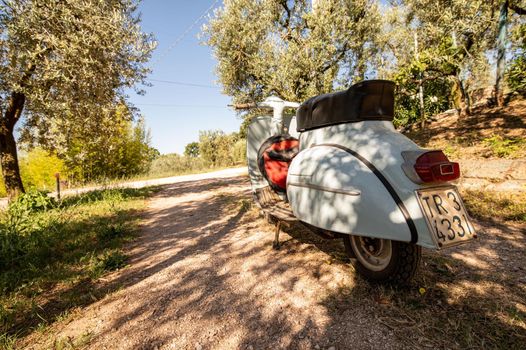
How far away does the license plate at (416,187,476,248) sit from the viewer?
5.65 feet

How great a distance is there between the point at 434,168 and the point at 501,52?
29.7 feet

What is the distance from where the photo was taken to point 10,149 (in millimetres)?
6723

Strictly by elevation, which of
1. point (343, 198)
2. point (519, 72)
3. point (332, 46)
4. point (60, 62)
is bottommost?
point (343, 198)

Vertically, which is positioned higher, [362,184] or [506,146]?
[506,146]

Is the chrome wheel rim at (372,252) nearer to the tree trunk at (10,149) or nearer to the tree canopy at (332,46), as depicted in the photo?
the tree canopy at (332,46)

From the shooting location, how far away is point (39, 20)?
17.7ft

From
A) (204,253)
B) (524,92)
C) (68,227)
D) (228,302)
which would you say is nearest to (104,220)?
(68,227)

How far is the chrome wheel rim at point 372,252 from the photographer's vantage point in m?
2.23

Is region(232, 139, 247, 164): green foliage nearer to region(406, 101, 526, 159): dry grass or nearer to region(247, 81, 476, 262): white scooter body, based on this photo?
region(406, 101, 526, 159): dry grass

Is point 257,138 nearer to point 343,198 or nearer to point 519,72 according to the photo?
point 343,198

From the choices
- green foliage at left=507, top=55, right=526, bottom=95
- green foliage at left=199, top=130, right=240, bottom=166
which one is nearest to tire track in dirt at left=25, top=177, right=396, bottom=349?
green foliage at left=507, top=55, right=526, bottom=95

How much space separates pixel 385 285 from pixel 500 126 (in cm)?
752

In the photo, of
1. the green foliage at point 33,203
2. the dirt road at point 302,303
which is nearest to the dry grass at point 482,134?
the dirt road at point 302,303

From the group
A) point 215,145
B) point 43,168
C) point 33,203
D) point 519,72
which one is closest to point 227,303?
point 33,203
